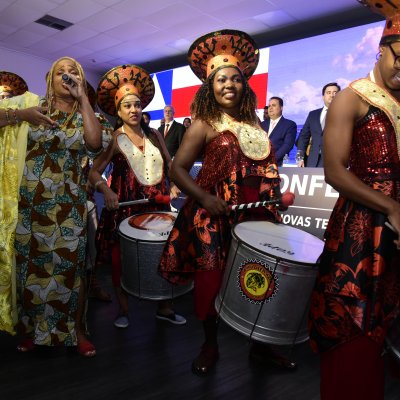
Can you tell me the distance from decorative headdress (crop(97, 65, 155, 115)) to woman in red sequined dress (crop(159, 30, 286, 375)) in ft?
3.09

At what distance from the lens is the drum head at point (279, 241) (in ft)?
5.02

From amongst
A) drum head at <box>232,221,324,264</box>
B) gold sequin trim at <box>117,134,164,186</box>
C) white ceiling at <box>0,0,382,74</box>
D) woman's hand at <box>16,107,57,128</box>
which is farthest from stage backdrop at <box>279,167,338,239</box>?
white ceiling at <box>0,0,382,74</box>

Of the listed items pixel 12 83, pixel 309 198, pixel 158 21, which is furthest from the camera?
pixel 158 21

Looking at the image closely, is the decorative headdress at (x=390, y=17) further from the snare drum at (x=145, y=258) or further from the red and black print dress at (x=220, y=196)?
the snare drum at (x=145, y=258)

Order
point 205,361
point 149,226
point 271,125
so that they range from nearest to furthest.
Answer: point 205,361 → point 149,226 → point 271,125

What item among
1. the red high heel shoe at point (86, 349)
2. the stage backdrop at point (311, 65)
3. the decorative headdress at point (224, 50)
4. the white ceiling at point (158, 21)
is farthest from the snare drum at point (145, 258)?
the white ceiling at point (158, 21)

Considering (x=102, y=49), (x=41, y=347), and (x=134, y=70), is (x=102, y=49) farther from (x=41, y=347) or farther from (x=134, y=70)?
(x=41, y=347)

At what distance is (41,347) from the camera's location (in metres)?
2.26

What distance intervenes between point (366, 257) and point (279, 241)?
0.51 meters

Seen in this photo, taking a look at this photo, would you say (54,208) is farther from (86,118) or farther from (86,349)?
(86,349)

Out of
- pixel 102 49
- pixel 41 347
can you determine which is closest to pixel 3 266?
pixel 41 347

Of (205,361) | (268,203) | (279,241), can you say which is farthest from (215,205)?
(205,361)

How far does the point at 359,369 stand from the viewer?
1184 millimetres

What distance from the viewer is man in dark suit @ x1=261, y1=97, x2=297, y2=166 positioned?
5320mm
